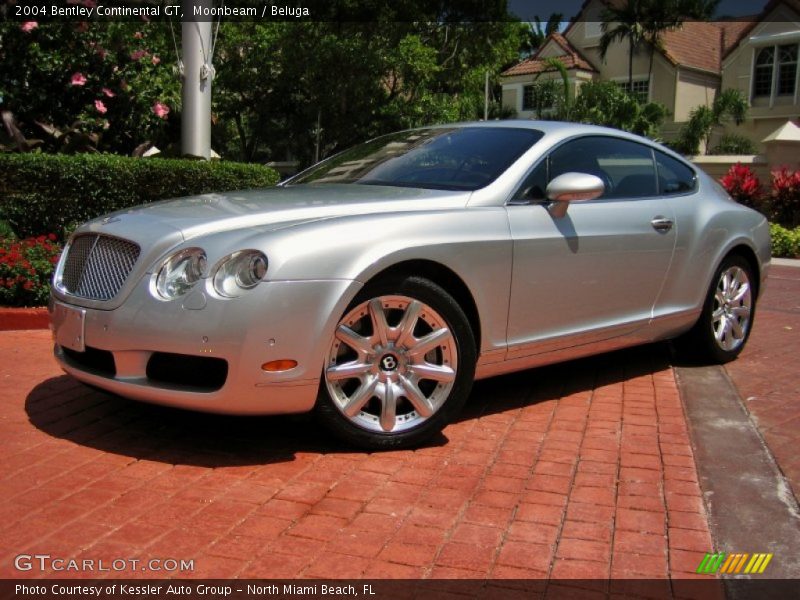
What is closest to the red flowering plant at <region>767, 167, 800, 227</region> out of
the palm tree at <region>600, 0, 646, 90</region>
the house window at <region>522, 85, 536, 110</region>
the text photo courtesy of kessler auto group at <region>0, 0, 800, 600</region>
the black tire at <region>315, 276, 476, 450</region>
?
the text photo courtesy of kessler auto group at <region>0, 0, 800, 600</region>

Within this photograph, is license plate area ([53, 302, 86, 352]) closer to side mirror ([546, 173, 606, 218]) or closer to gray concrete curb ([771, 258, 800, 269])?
side mirror ([546, 173, 606, 218])

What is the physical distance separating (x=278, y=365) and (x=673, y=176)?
3202mm

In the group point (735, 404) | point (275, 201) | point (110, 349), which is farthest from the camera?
point (735, 404)

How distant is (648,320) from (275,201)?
2.34 metres

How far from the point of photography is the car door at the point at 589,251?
4.11m

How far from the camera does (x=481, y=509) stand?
10.4 feet

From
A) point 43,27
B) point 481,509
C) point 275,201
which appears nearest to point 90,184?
point 43,27

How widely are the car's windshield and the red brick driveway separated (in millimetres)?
1255

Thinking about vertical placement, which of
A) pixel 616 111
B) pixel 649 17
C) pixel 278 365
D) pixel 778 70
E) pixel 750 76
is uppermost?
pixel 649 17

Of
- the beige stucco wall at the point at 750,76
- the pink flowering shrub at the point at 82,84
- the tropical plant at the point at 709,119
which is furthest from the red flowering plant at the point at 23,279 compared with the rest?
the beige stucco wall at the point at 750,76

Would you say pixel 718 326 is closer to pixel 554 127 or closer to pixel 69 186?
pixel 554 127

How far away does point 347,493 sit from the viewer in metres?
A: 3.25

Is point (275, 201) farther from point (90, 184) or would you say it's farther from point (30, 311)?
point (90, 184)

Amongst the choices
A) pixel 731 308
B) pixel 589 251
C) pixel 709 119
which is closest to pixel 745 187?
pixel 731 308
